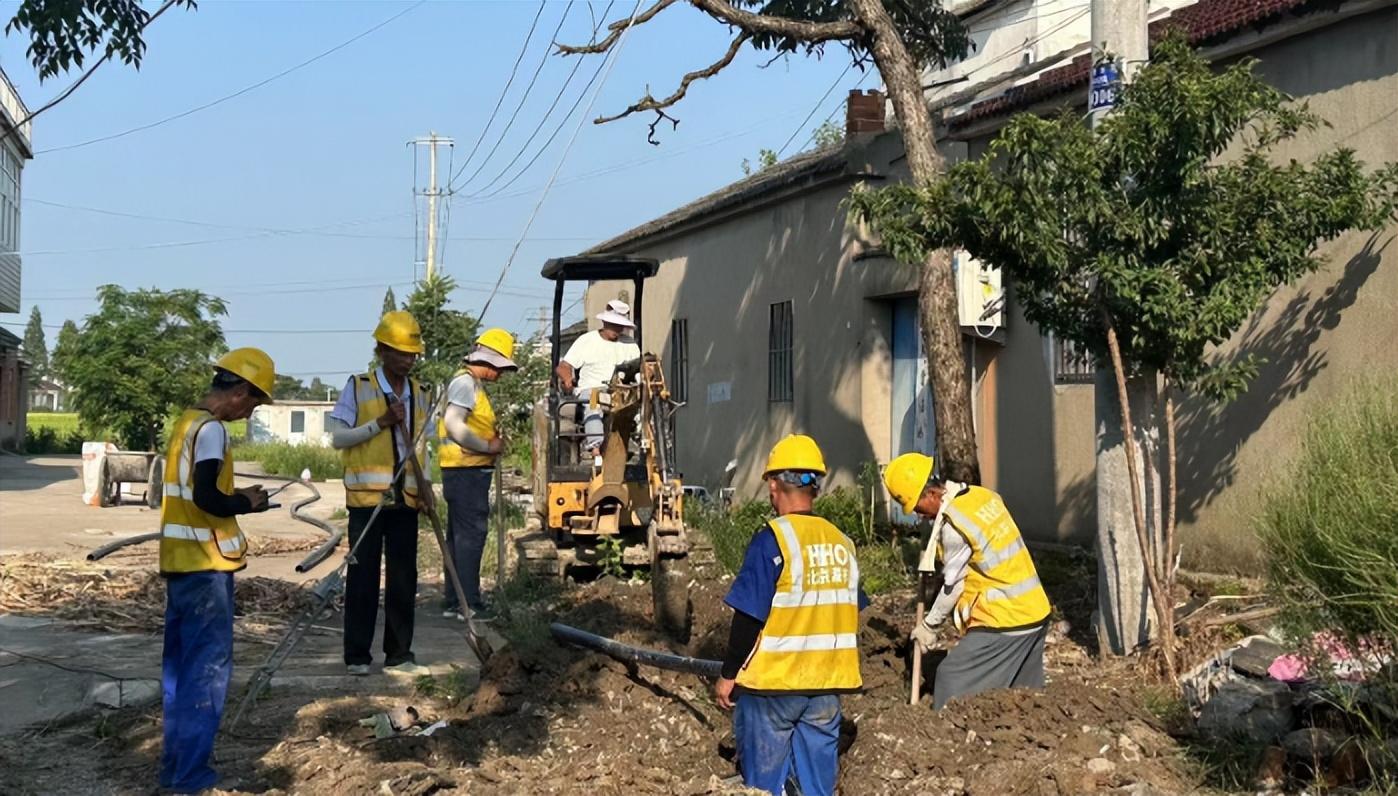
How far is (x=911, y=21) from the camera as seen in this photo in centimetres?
1413

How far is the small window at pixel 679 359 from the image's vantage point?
21.6 meters

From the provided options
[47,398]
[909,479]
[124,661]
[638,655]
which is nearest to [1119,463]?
[909,479]

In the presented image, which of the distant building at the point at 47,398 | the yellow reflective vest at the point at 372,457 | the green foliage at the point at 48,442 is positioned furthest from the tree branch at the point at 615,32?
the distant building at the point at 47,398

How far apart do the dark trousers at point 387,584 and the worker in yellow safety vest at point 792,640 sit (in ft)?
11.6

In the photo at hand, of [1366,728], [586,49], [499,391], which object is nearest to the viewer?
[1366,728]

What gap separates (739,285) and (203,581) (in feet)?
44.4

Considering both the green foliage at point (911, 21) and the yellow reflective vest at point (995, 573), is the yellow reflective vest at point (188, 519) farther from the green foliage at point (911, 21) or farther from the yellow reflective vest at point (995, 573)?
the green foliage at point (911, 21)

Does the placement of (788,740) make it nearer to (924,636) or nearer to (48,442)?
(924,636)

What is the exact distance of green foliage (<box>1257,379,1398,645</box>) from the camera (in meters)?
5.25

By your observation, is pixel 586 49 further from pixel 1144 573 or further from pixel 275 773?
pixel 275 773

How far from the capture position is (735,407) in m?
19.3

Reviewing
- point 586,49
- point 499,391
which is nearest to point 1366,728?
point 586,49

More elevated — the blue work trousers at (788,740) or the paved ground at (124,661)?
the blue work trousers at (788,740)

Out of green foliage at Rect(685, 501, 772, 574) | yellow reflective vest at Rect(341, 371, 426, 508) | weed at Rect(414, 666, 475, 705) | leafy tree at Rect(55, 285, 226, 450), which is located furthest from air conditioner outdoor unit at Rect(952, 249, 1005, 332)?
leafy tree at Rect(55, 285, 226, 450)
